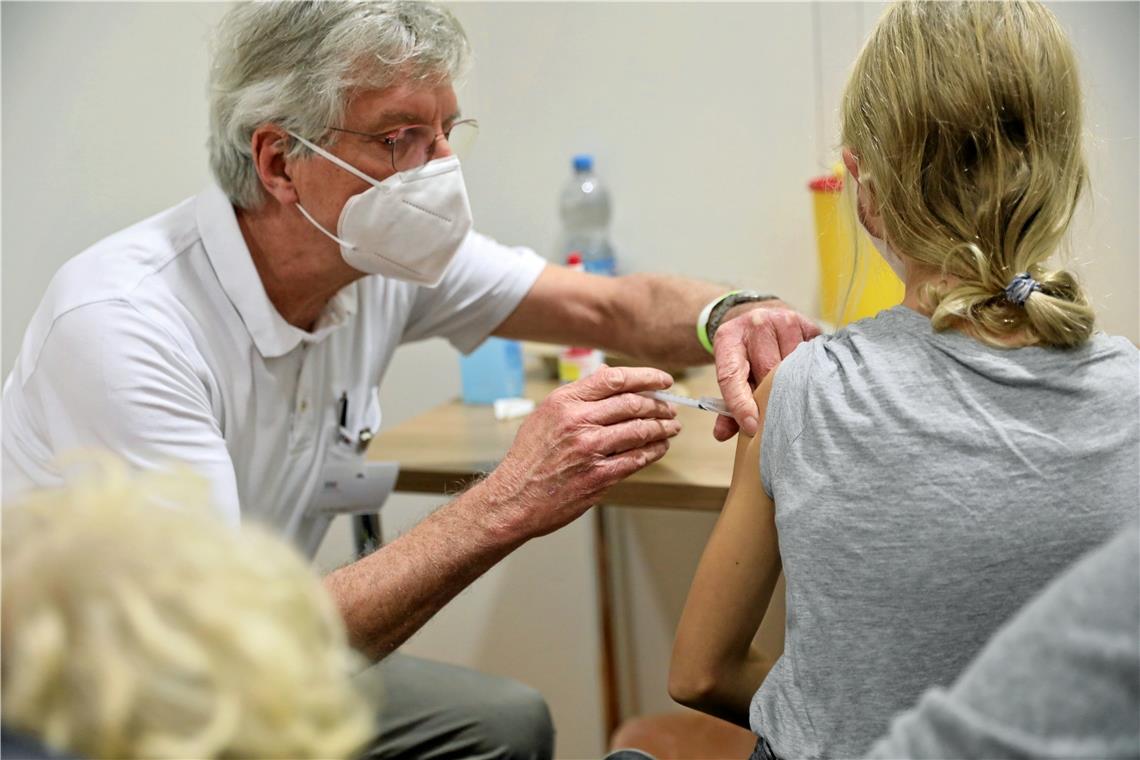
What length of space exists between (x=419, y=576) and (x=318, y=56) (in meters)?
0.70

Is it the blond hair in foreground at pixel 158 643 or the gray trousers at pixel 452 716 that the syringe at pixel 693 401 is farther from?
the blond hair in foreground at pixel 158 643

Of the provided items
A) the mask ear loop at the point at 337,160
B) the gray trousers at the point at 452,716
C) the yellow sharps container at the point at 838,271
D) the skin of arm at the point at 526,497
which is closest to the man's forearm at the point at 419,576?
the skin of arm at the point at 526,497

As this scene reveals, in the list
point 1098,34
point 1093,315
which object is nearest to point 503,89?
point 1098,34

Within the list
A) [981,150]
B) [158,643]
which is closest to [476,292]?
[981,150]

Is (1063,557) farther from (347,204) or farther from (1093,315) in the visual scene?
(347,204)

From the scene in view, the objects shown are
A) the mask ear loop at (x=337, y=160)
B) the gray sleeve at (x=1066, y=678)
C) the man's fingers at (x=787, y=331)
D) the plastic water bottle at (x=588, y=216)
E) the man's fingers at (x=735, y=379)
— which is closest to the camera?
the gray sleeve at (x=1066, y=678)

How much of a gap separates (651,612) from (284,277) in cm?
133

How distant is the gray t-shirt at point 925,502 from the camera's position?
89cm

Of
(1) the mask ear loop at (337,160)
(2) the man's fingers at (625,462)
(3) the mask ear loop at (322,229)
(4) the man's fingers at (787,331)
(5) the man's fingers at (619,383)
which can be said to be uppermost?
(1) the mask ear loop at (337,160)

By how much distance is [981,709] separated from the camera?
56cm

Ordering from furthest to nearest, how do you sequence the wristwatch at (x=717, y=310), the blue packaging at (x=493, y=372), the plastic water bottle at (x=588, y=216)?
the plastic water bottle at (x=588, y=216) < the blue packaging at (x=493, y=372) < the wristwatch at (x=717, y=310)

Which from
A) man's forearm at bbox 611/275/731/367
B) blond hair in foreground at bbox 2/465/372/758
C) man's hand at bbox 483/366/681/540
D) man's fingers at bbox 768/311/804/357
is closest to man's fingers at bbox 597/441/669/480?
man's hand at bbox 483/366/681/540

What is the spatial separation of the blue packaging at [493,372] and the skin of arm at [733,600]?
0.91 metres

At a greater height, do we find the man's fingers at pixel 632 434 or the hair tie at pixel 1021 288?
the hair tie at pixel 1021 288
